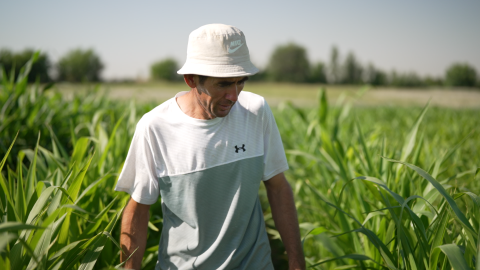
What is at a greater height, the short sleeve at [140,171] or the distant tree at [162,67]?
the distant tree at [162,67]

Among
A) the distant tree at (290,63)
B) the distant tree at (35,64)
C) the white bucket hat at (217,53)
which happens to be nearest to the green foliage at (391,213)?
the white bucket hat at (217,53)

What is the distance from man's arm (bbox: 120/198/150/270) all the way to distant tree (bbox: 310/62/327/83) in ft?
254

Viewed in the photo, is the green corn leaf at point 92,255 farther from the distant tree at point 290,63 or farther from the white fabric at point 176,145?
the distant tree at point 290,63

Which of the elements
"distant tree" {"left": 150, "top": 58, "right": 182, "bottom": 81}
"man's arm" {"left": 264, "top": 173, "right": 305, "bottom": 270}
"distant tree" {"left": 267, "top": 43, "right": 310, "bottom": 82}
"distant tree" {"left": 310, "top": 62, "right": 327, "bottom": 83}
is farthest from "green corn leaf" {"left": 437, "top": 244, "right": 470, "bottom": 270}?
"distant tree" {"left": 150, "top": 58, "right": 182, "bottom": 81}

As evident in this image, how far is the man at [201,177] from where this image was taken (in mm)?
1289

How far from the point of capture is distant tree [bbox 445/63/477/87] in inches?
2606

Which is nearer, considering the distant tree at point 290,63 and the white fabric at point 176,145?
the white fabric at point 176,145

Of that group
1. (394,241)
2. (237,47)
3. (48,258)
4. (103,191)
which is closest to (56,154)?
(103,191)

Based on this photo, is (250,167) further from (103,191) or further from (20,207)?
(103,191)

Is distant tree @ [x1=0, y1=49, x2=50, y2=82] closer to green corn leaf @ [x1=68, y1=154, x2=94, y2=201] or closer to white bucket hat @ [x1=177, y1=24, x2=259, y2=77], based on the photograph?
green corn leaf @ [x1=68, y1=154, x2=94, y2=201]

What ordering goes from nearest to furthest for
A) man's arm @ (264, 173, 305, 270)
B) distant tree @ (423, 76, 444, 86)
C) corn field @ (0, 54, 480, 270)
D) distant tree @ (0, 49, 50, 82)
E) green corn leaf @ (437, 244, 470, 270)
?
green corn leaf @ (437, 244, 470, 270)
corn field @ (0, 54, 480, 270)
man's arm @ (264, 173, 305, 270)
distant tree @ (0, 49, 50, 82)
distant tree @ (423, 76, 444, 86)

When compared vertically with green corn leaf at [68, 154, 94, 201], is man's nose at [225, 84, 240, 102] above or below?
above

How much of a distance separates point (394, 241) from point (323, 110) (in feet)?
4.80

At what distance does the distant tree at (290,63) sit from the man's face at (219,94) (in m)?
79.7
